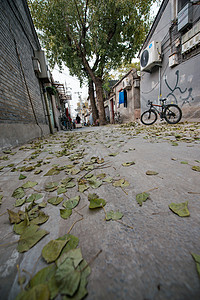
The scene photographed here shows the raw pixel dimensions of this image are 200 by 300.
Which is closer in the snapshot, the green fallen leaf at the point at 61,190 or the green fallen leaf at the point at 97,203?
the green fallen leaf at the point at 97,203

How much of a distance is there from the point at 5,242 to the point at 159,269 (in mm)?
663

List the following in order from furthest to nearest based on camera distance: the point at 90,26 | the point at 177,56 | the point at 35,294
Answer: the point at 90,26 < the point at 177,56 < the point at 35,294

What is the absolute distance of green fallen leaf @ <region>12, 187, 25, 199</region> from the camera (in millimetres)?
985

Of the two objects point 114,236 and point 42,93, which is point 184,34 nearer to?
point 42,93

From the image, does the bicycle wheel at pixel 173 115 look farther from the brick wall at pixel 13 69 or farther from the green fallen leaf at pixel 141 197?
the brick wall at pixel 13 69

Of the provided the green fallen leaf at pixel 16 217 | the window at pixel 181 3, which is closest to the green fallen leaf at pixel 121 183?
the green fallen leaf at pixel 16 217

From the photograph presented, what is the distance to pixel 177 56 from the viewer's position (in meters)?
5.32

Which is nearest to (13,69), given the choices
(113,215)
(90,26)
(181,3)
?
(113,215)

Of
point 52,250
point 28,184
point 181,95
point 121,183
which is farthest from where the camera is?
point 181,95

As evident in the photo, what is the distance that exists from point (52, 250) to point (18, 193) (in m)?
0.67

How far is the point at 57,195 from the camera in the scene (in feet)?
3.17

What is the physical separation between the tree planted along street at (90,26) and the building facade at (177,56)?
4.35 m

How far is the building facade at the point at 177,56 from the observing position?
15.1ft

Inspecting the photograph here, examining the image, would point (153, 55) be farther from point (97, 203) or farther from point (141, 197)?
point (97, 203)
